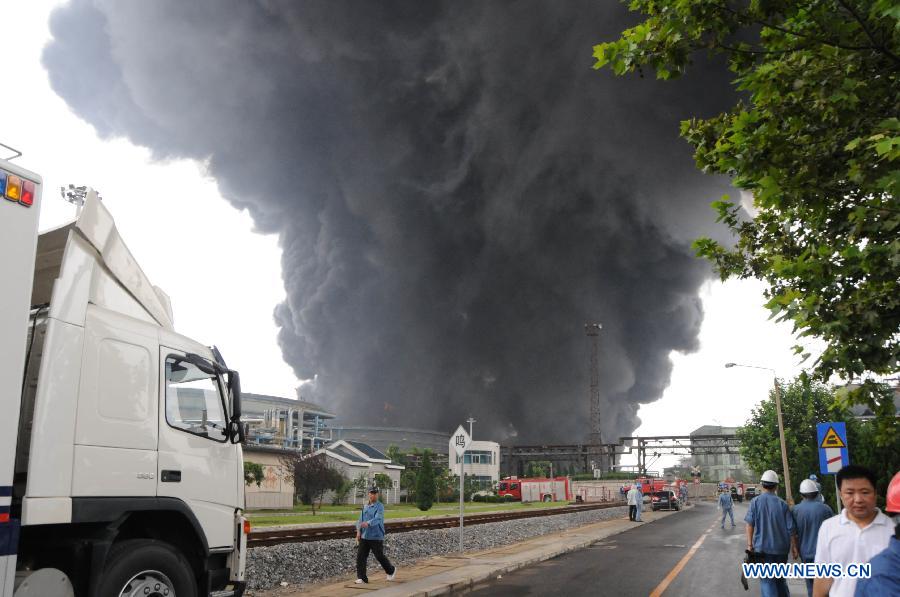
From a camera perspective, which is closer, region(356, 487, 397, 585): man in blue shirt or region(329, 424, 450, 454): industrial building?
region(356, 487, 397, 585): man in blue shirt

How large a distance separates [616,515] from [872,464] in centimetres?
1563

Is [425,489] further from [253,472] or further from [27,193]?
[27,193]

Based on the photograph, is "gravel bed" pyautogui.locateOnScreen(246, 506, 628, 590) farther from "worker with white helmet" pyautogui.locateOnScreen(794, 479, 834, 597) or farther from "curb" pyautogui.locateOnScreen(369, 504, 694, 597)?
"worker with white helmet" pyautogui.locateOnScreen(794, 479, 834, 597)

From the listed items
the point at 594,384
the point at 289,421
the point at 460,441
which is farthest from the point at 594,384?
the point at 460,441

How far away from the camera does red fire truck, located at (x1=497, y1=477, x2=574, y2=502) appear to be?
78438 mm

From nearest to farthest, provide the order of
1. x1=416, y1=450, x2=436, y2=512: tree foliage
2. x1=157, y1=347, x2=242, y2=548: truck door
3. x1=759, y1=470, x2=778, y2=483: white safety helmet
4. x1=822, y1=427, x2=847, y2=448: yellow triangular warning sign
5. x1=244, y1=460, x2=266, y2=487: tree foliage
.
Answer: x1=157, y1=347, x2=242, y2=548: truck door
x1=759, y1=470, x2=778, y2=483: white safety helmet
x1=822, y1=427, x2=847, y2=448: yellow triangular warning sign
x1=244, y1=460, x2=266, y2=487: tree foliage
x1=416, y1=450, x2=436, y2=512: tree foliage

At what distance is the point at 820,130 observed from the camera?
283 inches

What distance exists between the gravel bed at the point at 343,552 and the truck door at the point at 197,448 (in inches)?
174

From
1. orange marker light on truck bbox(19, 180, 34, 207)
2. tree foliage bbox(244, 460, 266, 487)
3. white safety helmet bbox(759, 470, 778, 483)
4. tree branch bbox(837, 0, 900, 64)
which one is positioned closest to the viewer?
orange marker light on truck bbox(19, 180, 34, 207)

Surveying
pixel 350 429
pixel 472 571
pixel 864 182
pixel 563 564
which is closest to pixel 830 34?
pixel 864 182

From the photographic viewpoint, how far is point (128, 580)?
6164 millimetres

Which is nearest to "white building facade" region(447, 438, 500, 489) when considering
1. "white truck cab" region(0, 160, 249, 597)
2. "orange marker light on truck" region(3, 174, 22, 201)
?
"white truck cab" region(0, 160, 249, 597)

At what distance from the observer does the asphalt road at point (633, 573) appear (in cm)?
1191

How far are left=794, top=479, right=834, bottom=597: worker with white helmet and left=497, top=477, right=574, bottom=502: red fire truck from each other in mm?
72782
